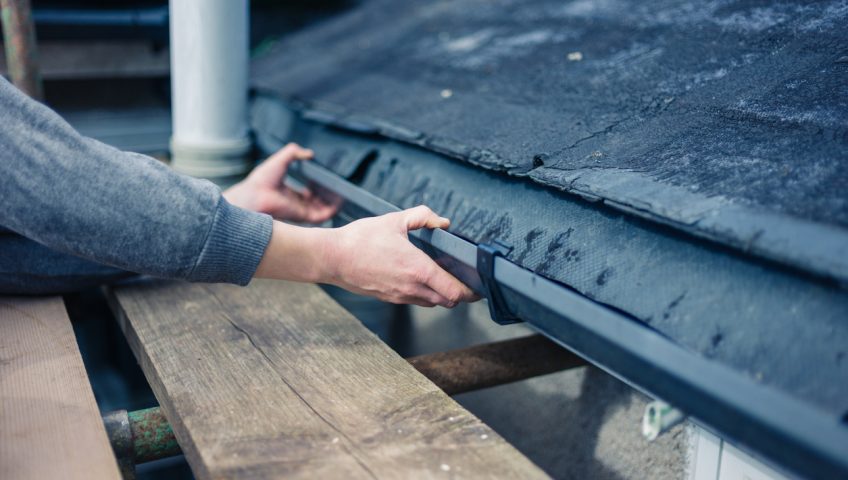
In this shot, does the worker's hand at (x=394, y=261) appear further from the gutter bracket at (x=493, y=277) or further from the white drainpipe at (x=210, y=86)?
the white drainpipe at (x=210, y=86)

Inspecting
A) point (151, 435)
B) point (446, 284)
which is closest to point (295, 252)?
point (446, 284)

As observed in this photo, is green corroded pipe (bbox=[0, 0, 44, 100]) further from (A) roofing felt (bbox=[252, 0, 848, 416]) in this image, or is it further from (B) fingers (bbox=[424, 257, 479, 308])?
(B) fingers (bbox=[424, 257, 479, 308])

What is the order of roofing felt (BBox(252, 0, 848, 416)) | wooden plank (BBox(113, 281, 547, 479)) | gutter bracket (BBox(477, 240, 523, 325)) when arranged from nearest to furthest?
roofing felt (BBox(252, 0, 848, 416)) < wooden plank (BBox(113, 281, 547, 479)) < gutter bracket (BBox(477, 240, 523, 325))

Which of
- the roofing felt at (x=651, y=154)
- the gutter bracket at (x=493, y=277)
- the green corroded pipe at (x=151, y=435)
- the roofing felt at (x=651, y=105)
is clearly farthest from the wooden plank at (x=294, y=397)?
the roofing felt at (x=651, y=105)

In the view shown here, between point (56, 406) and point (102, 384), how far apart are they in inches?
93.2

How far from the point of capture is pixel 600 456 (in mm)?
1574

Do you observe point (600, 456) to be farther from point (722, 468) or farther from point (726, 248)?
point (726, 248)

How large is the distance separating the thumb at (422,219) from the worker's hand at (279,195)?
1.91 feet

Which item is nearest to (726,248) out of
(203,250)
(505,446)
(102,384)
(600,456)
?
(505,446)

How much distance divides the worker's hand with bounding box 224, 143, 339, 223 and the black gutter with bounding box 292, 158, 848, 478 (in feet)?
2.40

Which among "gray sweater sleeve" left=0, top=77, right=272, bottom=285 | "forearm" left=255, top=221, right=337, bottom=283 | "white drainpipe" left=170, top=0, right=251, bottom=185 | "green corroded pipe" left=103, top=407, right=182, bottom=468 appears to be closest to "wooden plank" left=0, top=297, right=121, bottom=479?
"green corroded pipe" left=103, top=407, right=182, bottom=468

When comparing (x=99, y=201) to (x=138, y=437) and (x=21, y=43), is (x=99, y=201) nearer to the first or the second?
(x=138, y=437)

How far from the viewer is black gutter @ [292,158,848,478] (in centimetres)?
68

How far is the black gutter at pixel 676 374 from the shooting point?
0.68 metres
